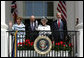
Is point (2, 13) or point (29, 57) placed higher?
point (2, 13)

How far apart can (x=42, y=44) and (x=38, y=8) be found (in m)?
5.46

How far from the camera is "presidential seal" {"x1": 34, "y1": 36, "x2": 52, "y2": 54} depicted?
1271 centimetres

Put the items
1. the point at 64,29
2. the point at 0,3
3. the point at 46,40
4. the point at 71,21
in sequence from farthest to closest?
the point at 71,21
the point at 64,29
the point at 46,40
the point at 0,3

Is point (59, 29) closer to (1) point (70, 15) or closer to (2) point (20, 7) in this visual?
(1) point (70, 15)

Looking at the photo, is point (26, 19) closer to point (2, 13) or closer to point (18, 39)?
point (18, 39)

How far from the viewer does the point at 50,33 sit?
13.1 m

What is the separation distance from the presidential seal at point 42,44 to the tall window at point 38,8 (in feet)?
16.9

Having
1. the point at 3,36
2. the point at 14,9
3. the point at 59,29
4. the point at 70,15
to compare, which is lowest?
the point at 3,36

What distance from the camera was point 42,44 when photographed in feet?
41.8

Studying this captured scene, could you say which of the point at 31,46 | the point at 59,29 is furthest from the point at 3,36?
the point at 59,29

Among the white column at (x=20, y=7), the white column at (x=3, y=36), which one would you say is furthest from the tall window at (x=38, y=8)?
the white column at (x=3, y=36)

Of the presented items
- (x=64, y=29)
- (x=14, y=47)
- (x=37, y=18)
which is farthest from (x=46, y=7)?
(x=14, y=47)

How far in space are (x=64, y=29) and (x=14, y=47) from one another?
2.19 m

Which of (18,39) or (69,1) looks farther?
(69,1)
